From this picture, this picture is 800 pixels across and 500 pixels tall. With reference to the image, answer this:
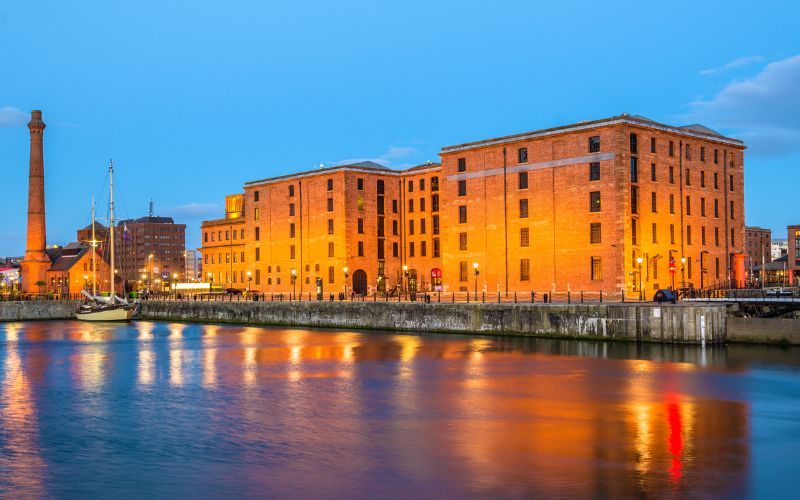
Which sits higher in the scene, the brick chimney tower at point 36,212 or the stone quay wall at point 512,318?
the brick chimney tower at point 36,212

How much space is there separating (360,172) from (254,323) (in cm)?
2298

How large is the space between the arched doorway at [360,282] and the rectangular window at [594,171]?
35114mm

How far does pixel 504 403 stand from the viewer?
3200cm

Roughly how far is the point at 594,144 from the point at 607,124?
2.00 m

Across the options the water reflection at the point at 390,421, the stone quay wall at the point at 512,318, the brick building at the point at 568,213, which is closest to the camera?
the water reflection at the point at 390,421

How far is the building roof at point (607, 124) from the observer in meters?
66.2

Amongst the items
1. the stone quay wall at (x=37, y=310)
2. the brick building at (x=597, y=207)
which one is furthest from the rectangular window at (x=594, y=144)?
the stone quay wall at (x=37, y=310)

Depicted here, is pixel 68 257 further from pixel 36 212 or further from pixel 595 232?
pixel 595 232

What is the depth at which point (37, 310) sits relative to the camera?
9981 centimetres

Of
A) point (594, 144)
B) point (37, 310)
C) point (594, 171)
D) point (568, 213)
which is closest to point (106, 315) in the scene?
point (37, 310)

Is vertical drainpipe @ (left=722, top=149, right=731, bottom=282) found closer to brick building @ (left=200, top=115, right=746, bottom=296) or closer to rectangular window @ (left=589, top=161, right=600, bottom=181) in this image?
brick building @ (left=200, top=115, right=746, bottom=296)

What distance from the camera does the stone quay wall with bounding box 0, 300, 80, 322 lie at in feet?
323

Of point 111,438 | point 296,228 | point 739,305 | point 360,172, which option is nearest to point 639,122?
point 739,305

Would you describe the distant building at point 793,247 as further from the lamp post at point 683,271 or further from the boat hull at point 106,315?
the boat hull at point 106,315
